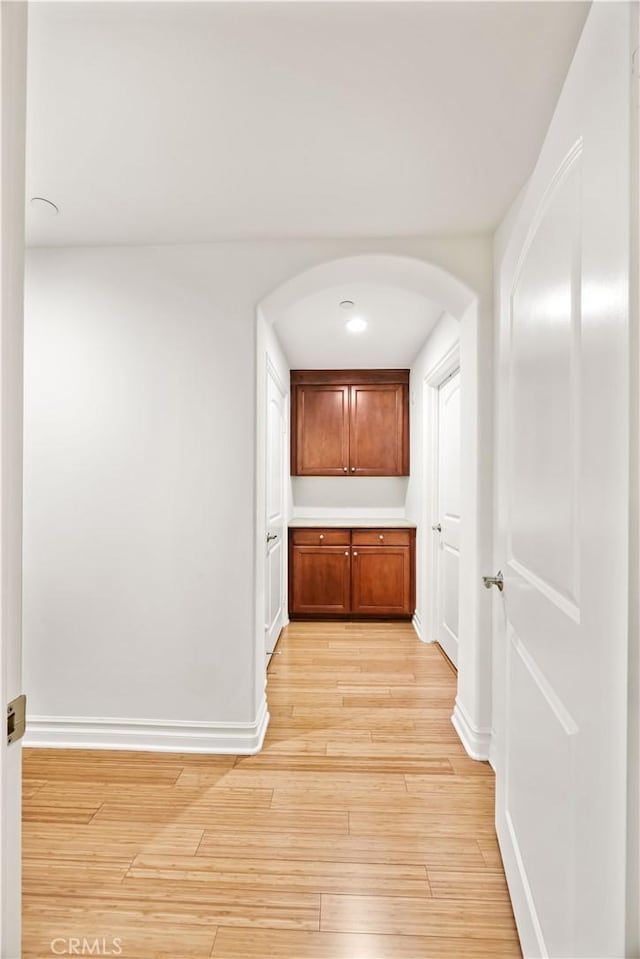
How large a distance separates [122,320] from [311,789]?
223 cm

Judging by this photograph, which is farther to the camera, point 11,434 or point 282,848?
point 282,848

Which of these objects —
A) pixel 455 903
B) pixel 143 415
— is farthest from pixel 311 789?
pixel 143 415

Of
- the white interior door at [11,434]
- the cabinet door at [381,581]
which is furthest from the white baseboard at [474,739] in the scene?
the cabinet door at [381,581]

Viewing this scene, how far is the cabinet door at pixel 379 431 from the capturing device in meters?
4.86

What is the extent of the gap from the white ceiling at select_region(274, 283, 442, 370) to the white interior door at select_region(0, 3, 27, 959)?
7.11 ft

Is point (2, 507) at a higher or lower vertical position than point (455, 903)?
higher

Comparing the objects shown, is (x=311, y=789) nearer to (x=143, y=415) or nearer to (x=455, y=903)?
(x=455, y=903)

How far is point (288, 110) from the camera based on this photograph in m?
1.49

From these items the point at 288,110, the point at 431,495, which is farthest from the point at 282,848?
the point at 431,495

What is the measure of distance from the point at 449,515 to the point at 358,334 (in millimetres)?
1509

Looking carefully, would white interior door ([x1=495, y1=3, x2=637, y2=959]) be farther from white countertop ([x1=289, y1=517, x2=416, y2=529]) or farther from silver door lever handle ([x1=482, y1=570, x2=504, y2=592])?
white countertop ([x1=289, y1=517, x2=416, y2=529])

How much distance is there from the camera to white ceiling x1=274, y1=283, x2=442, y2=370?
3.10 meters

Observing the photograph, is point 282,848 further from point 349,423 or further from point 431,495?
point 349,423

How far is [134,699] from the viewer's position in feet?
7.86
